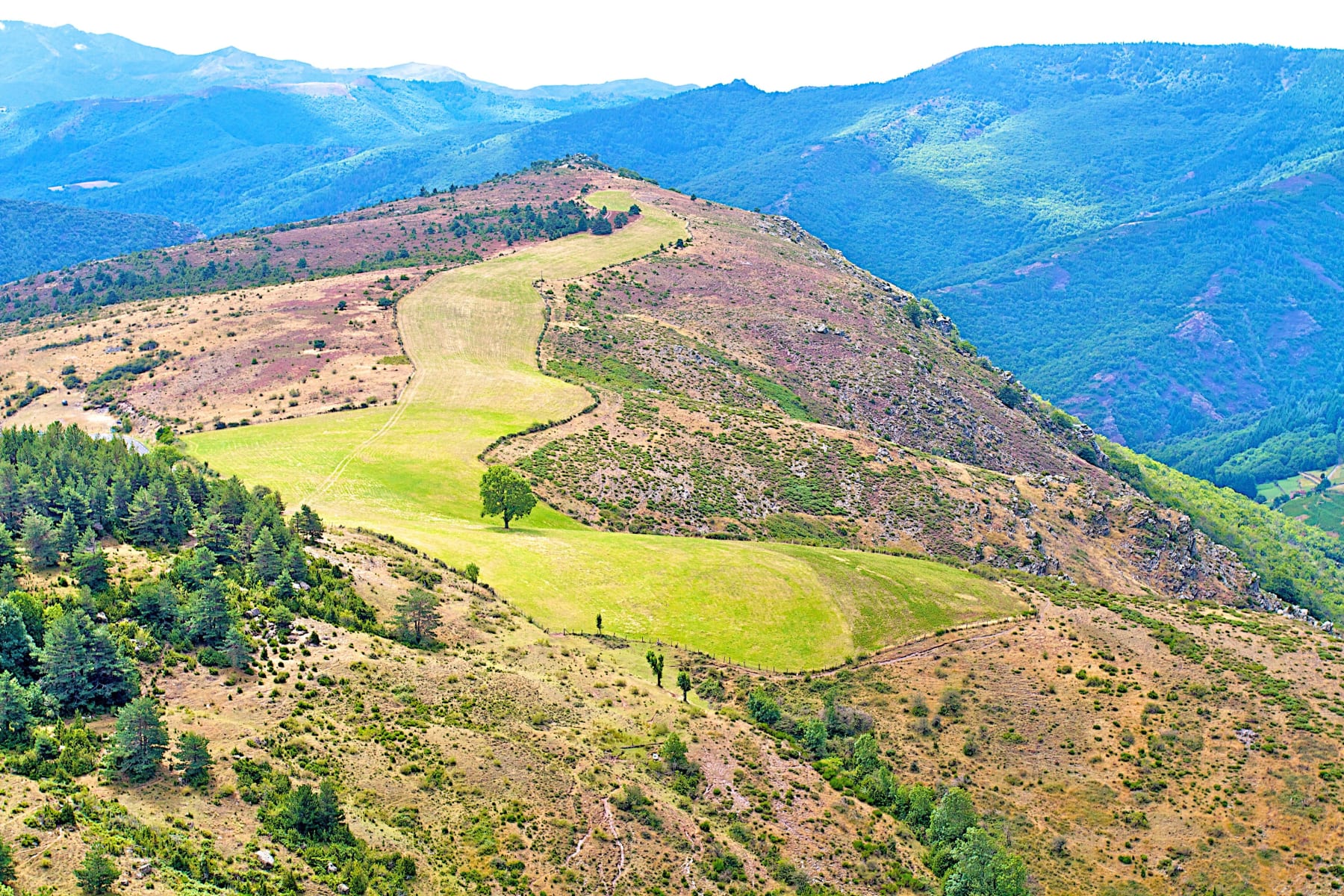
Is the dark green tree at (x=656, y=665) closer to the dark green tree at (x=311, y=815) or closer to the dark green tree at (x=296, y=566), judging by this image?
the dark green tree at (x=296, y=566)

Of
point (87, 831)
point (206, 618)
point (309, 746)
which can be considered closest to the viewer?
point (87, 831)

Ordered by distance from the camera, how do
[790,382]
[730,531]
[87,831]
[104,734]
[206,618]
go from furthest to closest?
[790,382] → [730,531] → [206,618] → [104,734] → [87,831]

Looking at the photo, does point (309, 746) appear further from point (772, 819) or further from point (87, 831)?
point (772, 819)

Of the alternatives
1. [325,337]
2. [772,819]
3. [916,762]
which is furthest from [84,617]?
[325,337]

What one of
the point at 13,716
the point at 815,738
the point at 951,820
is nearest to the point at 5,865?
the point at 13,716

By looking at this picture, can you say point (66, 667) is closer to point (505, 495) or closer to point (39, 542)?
point (39, 542)

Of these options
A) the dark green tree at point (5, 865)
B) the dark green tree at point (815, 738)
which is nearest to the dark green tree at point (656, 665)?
the dark green tree at point (815, 738)
